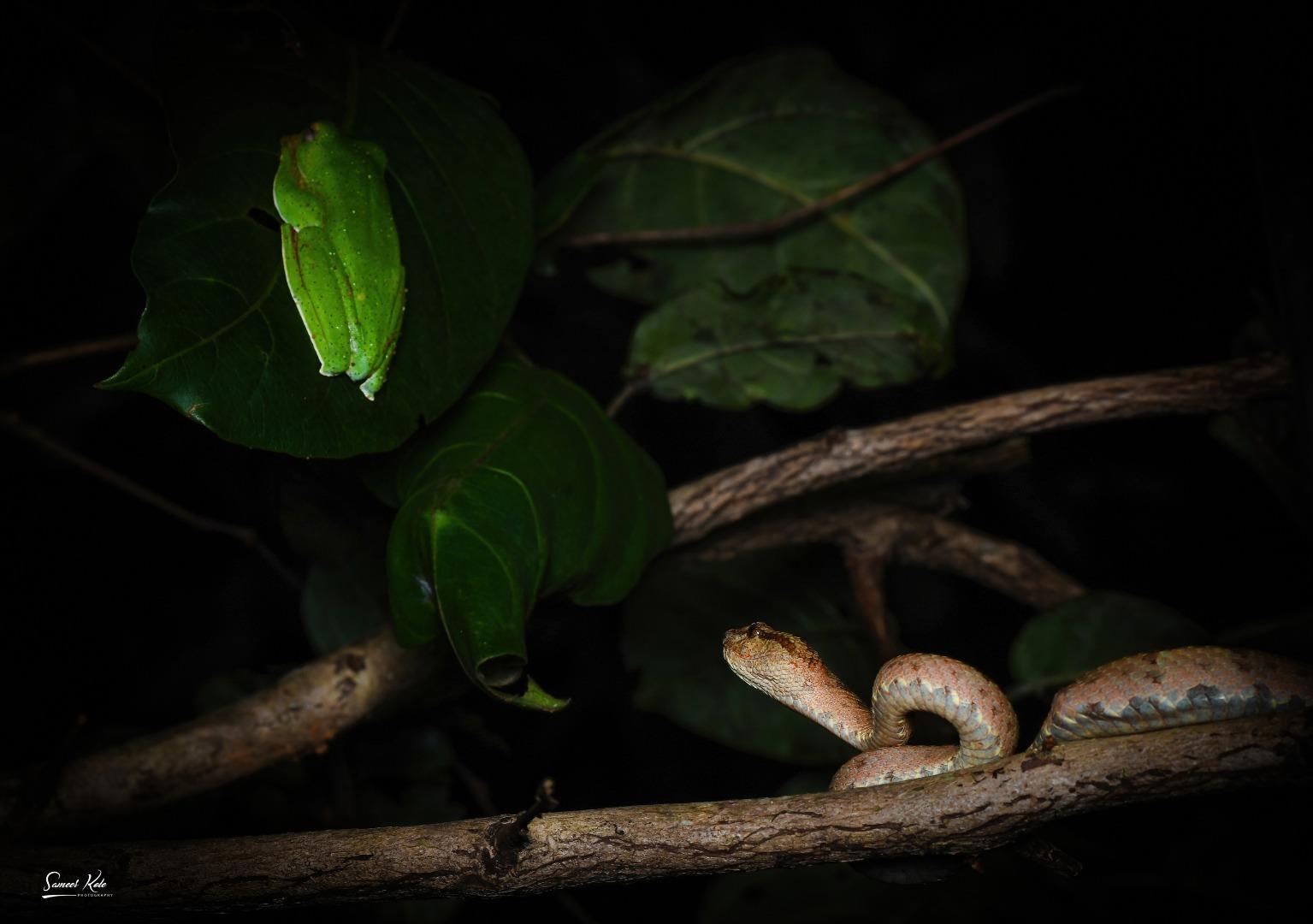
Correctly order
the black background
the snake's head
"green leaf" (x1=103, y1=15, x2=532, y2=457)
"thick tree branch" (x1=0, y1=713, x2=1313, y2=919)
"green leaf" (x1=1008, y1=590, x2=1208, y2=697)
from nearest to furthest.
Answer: "thick tree branch" (x1=0, y1=713, x2=1313, y2=919), "green leaf" (x1=103, y1=15, x2=532, y2=457), the snake's head, "green leaf" (x1=1008, y1=590, x2=1208, y2=697), the black background

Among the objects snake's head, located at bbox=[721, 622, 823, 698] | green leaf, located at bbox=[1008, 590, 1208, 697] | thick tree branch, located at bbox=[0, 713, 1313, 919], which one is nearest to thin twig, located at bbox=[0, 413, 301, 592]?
thick tree branch, located at bbox=[0, 713, 1313, 919]

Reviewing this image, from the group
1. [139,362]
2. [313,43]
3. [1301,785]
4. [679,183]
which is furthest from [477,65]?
[1301,785]

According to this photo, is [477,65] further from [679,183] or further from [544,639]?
[544,639]

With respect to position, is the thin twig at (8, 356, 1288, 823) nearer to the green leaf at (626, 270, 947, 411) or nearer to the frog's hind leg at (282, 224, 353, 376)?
the green leaf at (626, 270, 947, 411)

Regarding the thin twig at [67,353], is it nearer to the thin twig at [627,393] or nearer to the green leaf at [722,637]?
the thin twig at [627,393]

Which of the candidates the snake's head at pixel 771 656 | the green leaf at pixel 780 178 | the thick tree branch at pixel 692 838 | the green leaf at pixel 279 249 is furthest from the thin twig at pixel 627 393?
the thick tree branch at pixel 692 838

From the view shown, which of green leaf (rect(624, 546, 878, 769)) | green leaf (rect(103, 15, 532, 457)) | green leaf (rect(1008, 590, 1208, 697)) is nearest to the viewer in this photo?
green leaf (rect(103, 15, 532, 457))

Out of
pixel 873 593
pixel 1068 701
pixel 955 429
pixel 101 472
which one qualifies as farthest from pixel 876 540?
pixel 101 472
